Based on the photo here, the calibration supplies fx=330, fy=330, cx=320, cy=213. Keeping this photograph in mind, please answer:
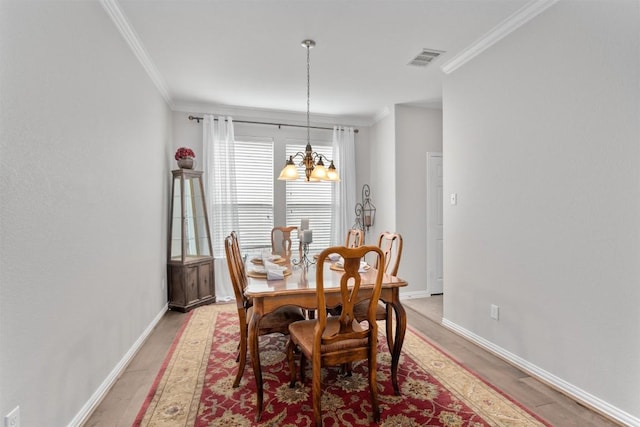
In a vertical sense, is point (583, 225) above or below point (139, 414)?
above

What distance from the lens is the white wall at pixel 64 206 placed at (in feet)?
4.66

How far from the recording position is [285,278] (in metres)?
2.41

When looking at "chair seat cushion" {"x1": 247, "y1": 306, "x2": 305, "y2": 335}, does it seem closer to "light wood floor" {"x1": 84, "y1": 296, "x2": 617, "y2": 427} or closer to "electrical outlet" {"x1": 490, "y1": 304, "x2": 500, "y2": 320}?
"light wood floor" {"x1": 84, "y1": 296, "x2": 617, "y2": 427}

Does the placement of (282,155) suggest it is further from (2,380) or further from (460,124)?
(2,380)

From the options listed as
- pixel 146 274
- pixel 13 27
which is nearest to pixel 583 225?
pixel 13 27

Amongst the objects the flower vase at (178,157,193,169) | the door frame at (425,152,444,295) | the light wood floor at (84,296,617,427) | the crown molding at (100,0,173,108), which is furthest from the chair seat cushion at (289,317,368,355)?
the door frame at (425,152,444,295)

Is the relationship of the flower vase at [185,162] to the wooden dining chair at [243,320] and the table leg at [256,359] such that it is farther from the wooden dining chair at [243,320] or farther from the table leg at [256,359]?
the table leg at [256,359]

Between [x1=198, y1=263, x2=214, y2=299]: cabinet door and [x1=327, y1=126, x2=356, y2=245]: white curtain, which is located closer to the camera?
[x1=198, y1=263, x2=214, y2=299]: cabinet door

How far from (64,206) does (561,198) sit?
3100 millimetres

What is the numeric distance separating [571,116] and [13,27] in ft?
10.2

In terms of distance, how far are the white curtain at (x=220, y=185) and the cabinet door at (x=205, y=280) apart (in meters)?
0.24

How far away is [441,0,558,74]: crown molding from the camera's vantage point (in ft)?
7.89

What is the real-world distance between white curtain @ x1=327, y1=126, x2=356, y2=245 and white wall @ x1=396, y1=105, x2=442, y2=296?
2.70 feet

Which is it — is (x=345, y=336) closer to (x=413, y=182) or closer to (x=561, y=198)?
(x=561, y=198)
